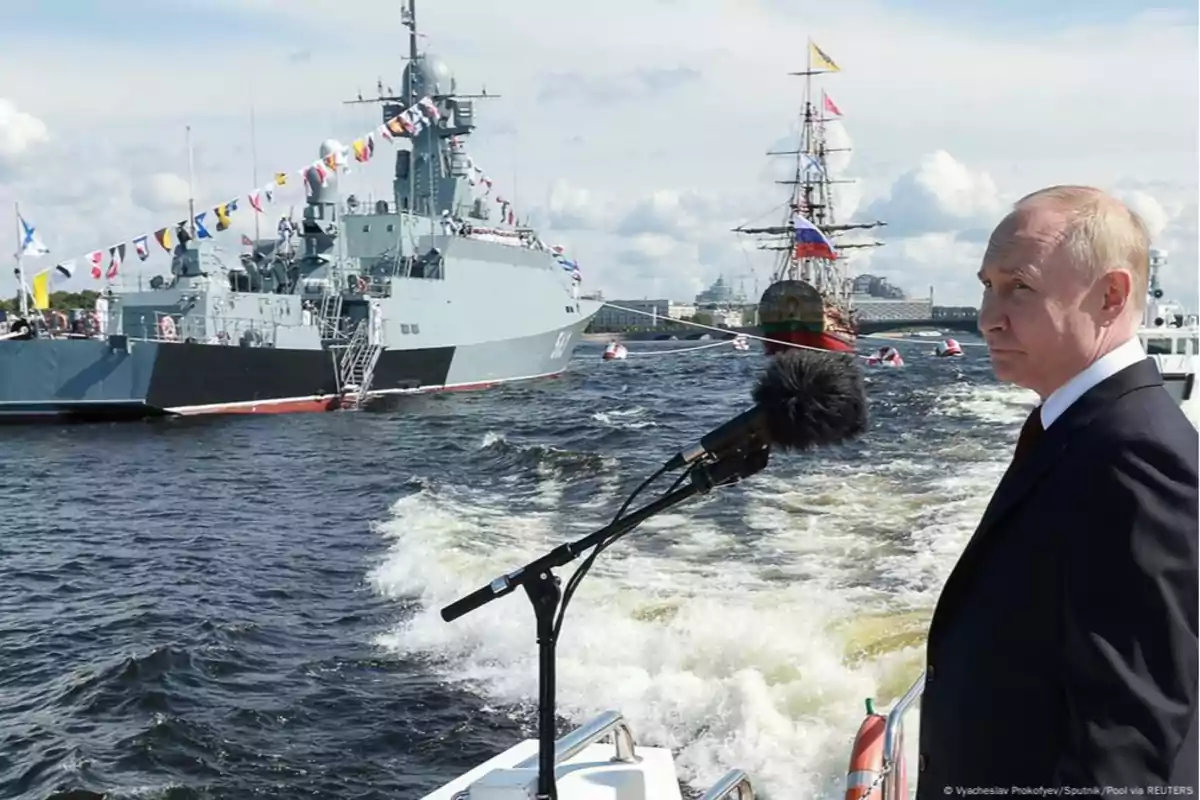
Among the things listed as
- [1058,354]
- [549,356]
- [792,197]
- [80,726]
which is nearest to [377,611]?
[80,726]

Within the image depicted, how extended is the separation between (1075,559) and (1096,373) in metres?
0.31

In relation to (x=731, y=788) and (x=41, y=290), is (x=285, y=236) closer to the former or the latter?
(x=41, y=290)

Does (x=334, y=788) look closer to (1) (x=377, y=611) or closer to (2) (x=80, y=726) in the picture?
(2) (x=80, y=726)

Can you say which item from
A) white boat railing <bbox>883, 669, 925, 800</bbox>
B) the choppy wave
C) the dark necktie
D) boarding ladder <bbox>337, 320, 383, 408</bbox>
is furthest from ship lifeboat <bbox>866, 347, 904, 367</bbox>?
the dark necktie

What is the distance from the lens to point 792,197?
212 ft

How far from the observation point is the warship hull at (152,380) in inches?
1188

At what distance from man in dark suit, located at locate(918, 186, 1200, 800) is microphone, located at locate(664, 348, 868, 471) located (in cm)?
52

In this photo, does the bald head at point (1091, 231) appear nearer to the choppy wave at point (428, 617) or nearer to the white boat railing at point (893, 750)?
the white boat railing at point (893, 750)

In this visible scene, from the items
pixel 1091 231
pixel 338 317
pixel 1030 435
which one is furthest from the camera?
pixel 338 317

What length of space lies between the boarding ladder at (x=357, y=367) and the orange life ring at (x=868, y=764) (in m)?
33.3

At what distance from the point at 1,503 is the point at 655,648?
1398 cm

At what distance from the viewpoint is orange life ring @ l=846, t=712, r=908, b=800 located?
8.48 feet

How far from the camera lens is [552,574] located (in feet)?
8.27

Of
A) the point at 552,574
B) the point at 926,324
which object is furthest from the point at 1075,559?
the point at 926,324
